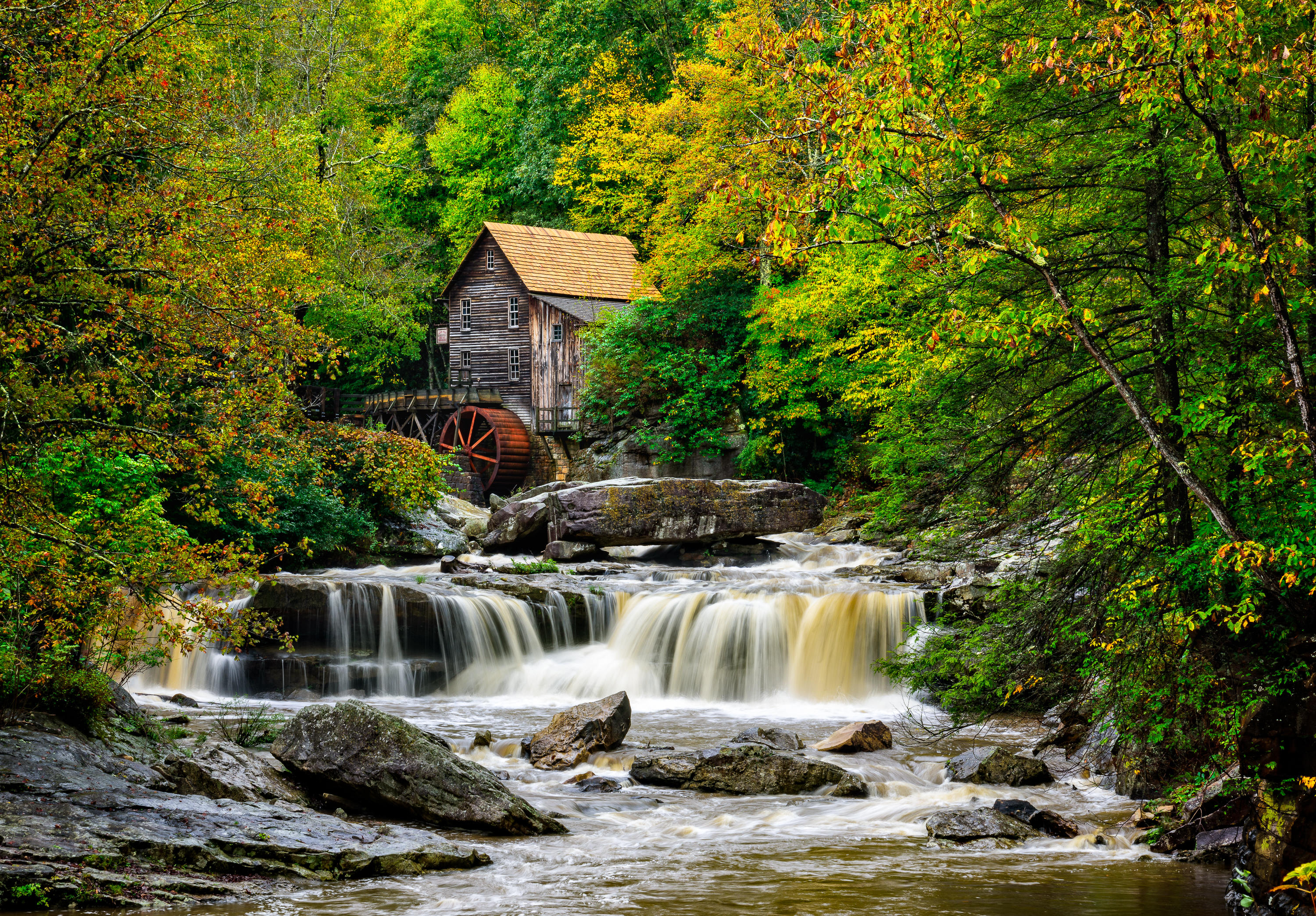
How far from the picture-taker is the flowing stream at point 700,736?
22.0ft

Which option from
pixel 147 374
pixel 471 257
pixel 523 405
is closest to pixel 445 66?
pixel 471 257

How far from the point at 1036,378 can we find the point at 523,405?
34.0 metres

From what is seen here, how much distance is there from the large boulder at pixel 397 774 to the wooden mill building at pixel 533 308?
2920 centimetres

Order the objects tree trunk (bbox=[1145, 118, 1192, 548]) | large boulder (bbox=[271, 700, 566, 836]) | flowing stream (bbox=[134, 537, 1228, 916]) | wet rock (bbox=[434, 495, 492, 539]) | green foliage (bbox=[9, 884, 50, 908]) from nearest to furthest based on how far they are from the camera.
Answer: green foliage (bbox=[9, 884, 50, 908]) → tree trunk (bbox=[1145, 118, 1192, 548]) → flowing stream (bbox=[134, 537, 1228, 916]) → large boulder (bbox=[271, 700, 566, 836]) → wet rock (bbox=[434, 495, 492, 539])

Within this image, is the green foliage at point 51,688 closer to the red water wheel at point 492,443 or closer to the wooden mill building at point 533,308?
the wooden mill building at point 533,308

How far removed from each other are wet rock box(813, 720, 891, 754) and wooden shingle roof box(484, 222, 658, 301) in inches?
1114

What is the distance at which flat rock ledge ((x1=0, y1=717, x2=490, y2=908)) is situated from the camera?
237 inches

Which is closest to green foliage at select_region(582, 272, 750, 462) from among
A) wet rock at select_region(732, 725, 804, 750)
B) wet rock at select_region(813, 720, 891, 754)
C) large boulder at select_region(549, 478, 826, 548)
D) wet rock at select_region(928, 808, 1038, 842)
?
large boulder at select_region(549, 478, 826, 548)

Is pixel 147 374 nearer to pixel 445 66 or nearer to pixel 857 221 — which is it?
pixel 857 221

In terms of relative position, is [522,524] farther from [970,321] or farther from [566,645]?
[970,321]

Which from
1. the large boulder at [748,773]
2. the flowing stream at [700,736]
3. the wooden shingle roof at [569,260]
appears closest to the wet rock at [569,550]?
the flowing stream at [700,736]

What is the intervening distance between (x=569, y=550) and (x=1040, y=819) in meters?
15.7

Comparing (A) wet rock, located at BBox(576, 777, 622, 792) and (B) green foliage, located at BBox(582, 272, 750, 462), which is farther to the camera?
(B) green foliage, located at BBox(582, 272, 750, 462)

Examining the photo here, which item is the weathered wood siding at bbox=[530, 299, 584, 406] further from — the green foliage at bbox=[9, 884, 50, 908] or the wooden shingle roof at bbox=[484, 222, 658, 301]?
the green foliage at bbox=[9, 884, 50, 908]
